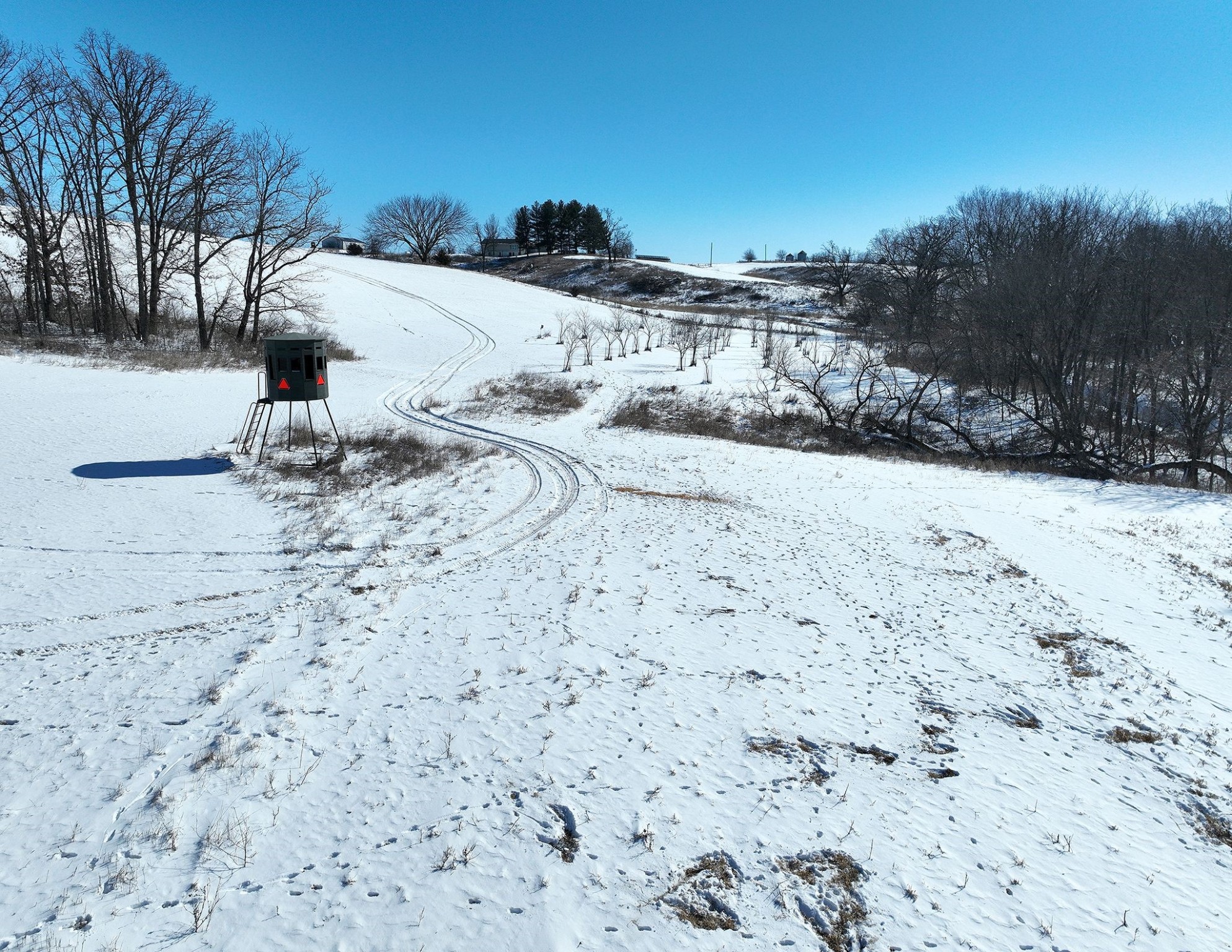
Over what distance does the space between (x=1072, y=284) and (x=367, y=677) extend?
32.1 m

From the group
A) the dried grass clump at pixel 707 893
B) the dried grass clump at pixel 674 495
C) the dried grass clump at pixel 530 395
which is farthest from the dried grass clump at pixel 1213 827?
the dried grass clump at pixel 530 395

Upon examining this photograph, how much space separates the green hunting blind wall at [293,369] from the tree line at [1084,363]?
19659 mm

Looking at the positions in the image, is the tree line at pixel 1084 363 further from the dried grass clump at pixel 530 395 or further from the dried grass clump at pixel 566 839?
the dried grass clump at pixel 566 839

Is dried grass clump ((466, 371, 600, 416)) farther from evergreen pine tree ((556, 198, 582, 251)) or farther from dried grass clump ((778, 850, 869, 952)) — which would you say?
evergreen pine tree ((556, 198, 582, 251))

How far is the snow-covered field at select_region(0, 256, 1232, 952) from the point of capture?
3.72 metres

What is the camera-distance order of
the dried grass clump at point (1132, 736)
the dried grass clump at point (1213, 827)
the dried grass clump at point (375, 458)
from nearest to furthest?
the dried grass clump at point (1213, 827) < the dried grass clump at point (1132, 736) < the dried grass clump at point (375, 458)

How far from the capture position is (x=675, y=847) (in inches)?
163

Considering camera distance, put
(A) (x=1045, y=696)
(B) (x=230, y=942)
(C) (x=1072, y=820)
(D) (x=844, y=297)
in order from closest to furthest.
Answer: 1. (B) (x=230, y=942)
2. (C) (x=1072, y=820)
3. (A) (x=1045, y=696)
4. (D) (x=844, y=297)

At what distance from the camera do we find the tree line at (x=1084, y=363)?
24.0 meters

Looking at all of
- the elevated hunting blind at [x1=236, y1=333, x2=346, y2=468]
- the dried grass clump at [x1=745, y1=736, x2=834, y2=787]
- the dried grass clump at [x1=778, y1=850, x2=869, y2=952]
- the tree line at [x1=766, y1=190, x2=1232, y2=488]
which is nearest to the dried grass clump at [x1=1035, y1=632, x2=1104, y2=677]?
the dried grass clump at [x1=745, y1=736, x2=834, y2=787]

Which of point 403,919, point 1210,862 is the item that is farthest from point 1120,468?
point 403,919

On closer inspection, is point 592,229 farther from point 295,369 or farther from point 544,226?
point 295,369

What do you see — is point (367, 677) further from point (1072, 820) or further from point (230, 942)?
point (1072, 820)

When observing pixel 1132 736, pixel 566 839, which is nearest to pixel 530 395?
pixel 1132 736
